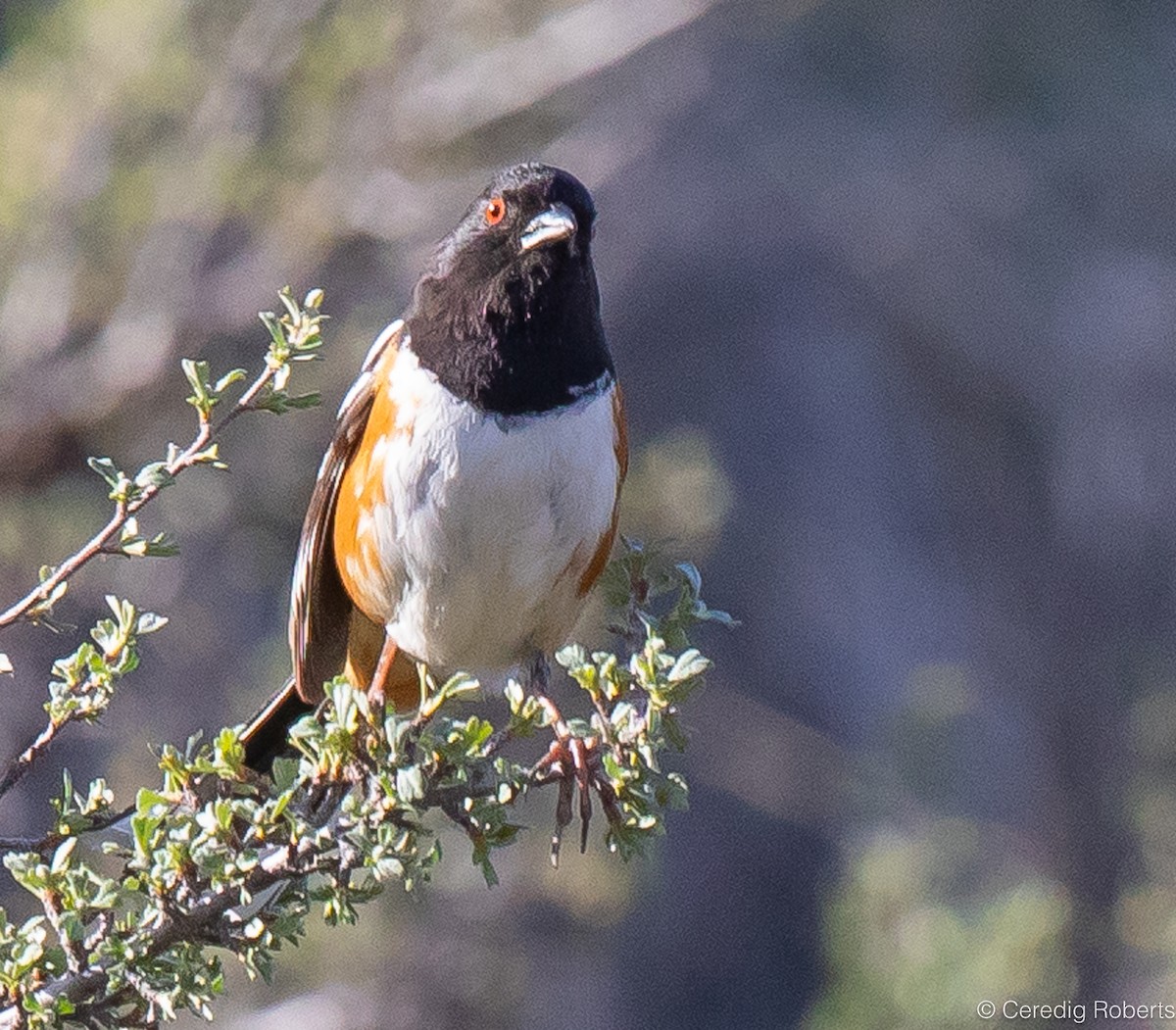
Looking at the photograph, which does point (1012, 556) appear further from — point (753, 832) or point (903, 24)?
point (903, 24)

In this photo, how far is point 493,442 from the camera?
2574 mm

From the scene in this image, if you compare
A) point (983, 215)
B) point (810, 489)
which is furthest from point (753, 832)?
point (983, 215)

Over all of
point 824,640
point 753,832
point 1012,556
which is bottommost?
point 753,832

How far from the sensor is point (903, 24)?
31.9 ft

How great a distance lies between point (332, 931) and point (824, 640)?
518cm

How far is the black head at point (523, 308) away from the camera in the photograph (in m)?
2.61

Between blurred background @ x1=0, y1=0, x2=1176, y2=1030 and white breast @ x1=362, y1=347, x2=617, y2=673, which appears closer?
white breast @ x1=362, y1=347, x2=617, y2=673

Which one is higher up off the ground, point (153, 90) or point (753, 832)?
point (153, 90)

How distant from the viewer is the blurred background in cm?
480

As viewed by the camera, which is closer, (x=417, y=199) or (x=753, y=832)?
(x=417, y=199)

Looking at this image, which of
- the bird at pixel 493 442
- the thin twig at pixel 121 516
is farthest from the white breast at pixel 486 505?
the thin twig at pixel 121 516

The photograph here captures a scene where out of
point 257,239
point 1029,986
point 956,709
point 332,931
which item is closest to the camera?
point 1029,986

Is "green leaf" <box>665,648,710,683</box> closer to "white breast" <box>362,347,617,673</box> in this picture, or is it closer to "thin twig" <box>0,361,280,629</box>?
"thin twig" <box>0,361,280,629</box>

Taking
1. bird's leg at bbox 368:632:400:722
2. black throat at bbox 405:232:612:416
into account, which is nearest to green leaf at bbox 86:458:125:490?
black throat at bbox 405:232:612:416
